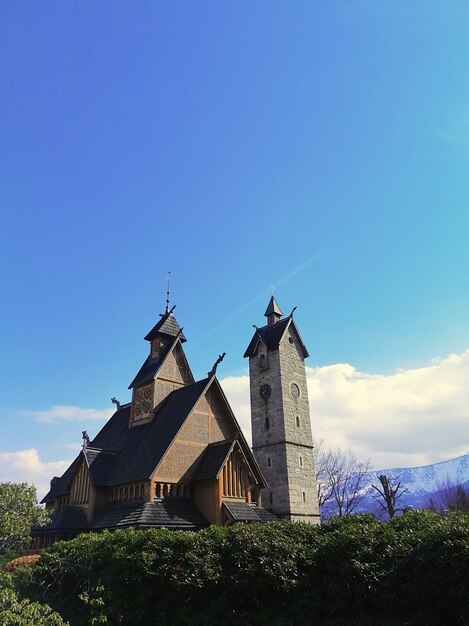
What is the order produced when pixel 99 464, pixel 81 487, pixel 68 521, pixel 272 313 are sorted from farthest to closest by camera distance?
pixel 272 313, pixel 99 464, pixel 81 487, pixel 68 521

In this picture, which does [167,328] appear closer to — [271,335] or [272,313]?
[271,335]

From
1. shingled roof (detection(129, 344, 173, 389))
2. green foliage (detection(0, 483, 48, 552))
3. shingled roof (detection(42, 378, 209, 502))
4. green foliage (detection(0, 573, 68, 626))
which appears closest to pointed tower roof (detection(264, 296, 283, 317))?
shingled roof (detection(129, 344, 173, 389))

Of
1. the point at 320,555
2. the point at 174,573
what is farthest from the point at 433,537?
the point at 174,573

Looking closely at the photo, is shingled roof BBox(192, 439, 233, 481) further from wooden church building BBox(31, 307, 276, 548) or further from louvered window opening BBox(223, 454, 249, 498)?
louvered window opening BBox(223, 454, 249, 498)

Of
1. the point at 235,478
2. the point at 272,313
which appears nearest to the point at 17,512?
the point at 235,478

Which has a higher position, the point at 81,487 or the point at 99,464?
the point at 99,464

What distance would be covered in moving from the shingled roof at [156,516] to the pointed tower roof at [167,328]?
36.6 feet

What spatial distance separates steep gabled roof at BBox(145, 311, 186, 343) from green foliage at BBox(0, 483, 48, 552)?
52.6ft

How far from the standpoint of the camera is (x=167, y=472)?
21.7 meters

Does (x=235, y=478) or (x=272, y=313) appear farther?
(x=272, y=313)

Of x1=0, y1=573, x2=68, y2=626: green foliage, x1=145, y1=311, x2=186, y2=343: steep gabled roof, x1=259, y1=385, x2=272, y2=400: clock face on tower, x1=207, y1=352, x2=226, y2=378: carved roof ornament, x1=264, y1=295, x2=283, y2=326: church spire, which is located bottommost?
x1=0, y1=573, x2=68, y2=626: green foliage

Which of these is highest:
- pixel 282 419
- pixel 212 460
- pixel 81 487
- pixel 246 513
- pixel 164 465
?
pixel 282 419

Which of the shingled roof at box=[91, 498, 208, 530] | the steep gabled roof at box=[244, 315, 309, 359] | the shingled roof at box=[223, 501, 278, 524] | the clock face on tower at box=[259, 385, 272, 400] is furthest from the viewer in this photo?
the steep gabled roof at box=[244, 315, 309, 359]

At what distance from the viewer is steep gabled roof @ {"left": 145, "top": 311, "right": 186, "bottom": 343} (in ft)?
99.1
